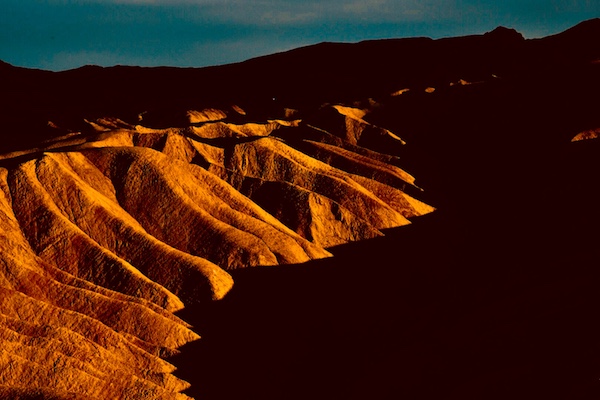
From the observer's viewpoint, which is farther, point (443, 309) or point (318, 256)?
point (318, 256)

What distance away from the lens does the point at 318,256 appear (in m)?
65.4

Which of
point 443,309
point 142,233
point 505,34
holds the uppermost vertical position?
point 505,34

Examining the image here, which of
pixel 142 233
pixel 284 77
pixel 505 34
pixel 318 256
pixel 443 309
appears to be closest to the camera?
pixel 443 309

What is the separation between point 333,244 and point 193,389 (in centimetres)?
2434

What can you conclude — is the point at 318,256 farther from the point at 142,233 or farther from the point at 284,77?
the point at 284,77

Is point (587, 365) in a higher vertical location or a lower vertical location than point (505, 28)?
lower

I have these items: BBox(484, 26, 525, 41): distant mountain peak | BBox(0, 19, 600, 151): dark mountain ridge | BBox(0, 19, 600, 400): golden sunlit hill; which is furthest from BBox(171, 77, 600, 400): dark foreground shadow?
BBox(484, 26, 525, 41): distant mountain peak

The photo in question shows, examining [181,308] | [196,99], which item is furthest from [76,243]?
[196,99]

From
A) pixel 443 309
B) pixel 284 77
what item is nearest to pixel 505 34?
pixel 284 77

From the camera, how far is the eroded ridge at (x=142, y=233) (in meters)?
47.5

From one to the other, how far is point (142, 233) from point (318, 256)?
42.5ft

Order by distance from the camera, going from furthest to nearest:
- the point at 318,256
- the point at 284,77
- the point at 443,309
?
the point at 284,77 < the point at 318,256 < the point at 443,309

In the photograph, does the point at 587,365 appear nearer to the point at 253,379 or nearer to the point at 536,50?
the point at 253,379

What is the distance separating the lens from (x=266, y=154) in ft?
270
